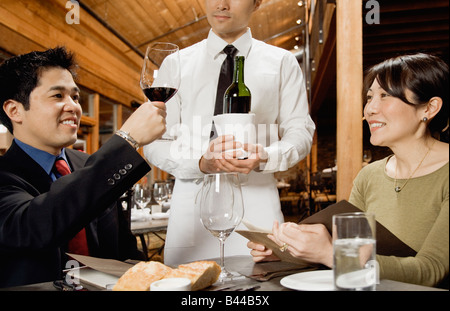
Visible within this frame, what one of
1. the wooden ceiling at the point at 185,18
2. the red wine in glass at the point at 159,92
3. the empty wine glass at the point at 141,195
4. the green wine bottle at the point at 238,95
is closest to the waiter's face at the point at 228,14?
the green wine bottle at the point at 238,95

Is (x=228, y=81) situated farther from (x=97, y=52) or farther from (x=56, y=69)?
(x=97, y=52)

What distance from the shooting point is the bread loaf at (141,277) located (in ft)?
2.39

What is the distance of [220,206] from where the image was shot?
3.09ft

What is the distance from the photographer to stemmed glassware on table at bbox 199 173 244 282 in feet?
3.09

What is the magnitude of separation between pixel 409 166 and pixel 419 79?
0.24m

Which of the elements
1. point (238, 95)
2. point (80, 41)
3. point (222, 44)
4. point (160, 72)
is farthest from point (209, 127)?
point (80, 41)

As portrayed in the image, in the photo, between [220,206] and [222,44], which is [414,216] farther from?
[222,44]

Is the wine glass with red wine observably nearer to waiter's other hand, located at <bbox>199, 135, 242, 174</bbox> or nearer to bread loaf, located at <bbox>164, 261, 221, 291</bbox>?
waiter's other hand, located at <bbox>199, 135, 242, 174</bbox>

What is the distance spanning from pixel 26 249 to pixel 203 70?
927 millimetres

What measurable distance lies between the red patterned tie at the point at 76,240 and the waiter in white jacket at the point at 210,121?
0.30 meters

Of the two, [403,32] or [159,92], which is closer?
[159,92]

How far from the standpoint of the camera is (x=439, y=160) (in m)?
0.93

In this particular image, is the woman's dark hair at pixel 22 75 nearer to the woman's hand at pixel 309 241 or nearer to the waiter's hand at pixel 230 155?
the waiter's hand at pixel 230 155
